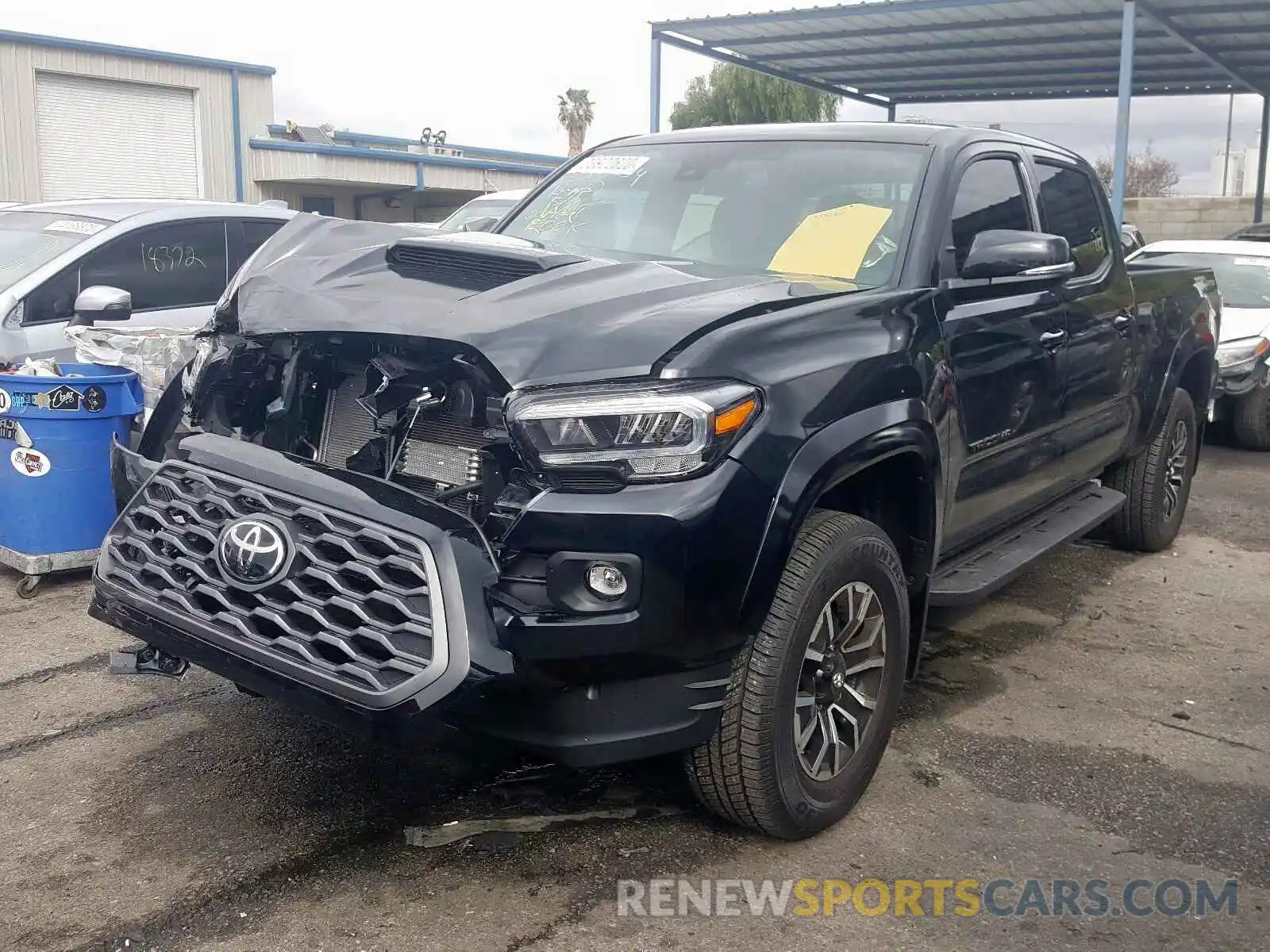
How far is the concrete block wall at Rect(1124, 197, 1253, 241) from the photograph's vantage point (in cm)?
2344

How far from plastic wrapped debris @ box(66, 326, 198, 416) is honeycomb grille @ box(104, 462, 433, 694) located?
3.04 meters

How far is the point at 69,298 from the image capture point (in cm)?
640

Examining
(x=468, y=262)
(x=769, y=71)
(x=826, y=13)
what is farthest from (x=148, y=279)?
(x=769, y=71)

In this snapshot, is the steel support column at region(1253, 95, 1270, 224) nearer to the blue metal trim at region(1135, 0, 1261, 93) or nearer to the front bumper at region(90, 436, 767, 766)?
the blue metal trim at region(1135, 0, 1261, 93)

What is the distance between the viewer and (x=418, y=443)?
10.3 feet

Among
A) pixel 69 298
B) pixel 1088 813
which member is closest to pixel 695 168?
pixel 1088 813

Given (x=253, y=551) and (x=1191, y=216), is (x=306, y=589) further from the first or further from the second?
(x=1191, y=216)

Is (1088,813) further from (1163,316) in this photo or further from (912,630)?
(1163,316)

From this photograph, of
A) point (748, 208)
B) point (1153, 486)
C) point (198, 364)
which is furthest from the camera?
point (1153, 486)

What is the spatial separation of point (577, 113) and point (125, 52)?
34.4 metres

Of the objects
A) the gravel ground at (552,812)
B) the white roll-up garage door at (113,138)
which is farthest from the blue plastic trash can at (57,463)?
the white roll-up garage door at (113,138)

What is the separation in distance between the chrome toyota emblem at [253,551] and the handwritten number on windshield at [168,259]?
4.50m

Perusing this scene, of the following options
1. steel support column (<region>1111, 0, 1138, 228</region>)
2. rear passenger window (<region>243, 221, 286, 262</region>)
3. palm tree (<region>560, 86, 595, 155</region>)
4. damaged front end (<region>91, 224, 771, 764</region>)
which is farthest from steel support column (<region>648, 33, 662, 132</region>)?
palm tree (<region>560, 86, 595, 155</region>)

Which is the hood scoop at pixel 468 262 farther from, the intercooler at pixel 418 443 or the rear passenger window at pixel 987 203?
the rear passenger window at pixel 987 203
